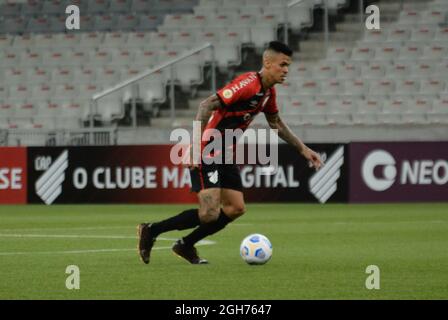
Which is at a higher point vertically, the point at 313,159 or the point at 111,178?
the point at 313,159

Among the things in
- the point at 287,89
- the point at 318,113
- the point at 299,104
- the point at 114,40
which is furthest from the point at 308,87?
the point at 114,40

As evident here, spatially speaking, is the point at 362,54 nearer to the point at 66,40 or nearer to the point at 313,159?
the point at 66,40

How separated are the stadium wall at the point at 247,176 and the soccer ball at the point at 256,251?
515 inches

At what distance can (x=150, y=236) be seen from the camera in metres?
11.5

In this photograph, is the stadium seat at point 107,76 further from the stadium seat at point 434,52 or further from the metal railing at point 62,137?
the stadium seat at point 434,52

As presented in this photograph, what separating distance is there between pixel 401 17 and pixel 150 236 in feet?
66.6

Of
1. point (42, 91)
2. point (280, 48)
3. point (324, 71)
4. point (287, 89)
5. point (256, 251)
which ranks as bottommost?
point (256, 251)

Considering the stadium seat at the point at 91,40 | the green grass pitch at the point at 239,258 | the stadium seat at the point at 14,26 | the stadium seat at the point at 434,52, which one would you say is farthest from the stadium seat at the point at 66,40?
the green grass pitch at the point at 239,258

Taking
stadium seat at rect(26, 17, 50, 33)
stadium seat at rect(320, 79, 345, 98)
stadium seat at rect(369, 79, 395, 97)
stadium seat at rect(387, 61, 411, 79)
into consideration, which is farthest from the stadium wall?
stadium seat at rect(26, 17, 50, 33)

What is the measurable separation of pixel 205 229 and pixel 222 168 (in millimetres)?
652

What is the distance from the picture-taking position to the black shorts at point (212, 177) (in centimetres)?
1123

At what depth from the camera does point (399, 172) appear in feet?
79.8
